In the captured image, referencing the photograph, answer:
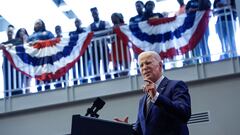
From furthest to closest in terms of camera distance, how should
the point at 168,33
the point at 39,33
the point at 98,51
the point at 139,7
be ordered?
the point at 39,33 < the point at 98,51 < the point at 139,7 < the point at 168,33

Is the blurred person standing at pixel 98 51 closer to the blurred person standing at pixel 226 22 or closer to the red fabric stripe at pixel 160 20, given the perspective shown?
the red fabric stripe at pixel 160 20

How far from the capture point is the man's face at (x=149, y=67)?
3090 millimetres

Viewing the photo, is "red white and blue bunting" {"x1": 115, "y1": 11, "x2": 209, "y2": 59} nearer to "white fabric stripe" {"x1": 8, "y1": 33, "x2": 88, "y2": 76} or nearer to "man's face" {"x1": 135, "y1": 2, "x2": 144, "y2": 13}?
"man's face" {"x1": 135, "y1": 2, "x2": 144, "y2": 13}

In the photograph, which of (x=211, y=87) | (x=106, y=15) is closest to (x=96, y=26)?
(x=211, y=87)

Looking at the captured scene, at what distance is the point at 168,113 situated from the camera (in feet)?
9.77

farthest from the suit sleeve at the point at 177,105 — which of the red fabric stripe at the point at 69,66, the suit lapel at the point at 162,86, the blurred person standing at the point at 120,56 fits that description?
the red fabric stripe at the point at 69,66

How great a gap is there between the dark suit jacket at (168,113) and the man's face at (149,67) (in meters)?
0.12

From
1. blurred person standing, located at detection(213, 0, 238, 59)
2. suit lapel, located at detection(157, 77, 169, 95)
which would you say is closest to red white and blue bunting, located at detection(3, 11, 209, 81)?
blurred person standing, located at detection(213, 0, 238, 59)

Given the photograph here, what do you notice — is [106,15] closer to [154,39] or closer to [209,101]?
[154,39]

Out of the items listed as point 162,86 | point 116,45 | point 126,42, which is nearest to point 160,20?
point 126,42

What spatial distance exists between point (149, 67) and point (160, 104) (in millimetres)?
294

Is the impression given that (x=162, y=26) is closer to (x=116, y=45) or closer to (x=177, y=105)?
(x=116, y=45)

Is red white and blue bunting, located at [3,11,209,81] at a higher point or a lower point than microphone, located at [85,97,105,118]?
higher

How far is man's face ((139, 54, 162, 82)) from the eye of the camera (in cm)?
309
